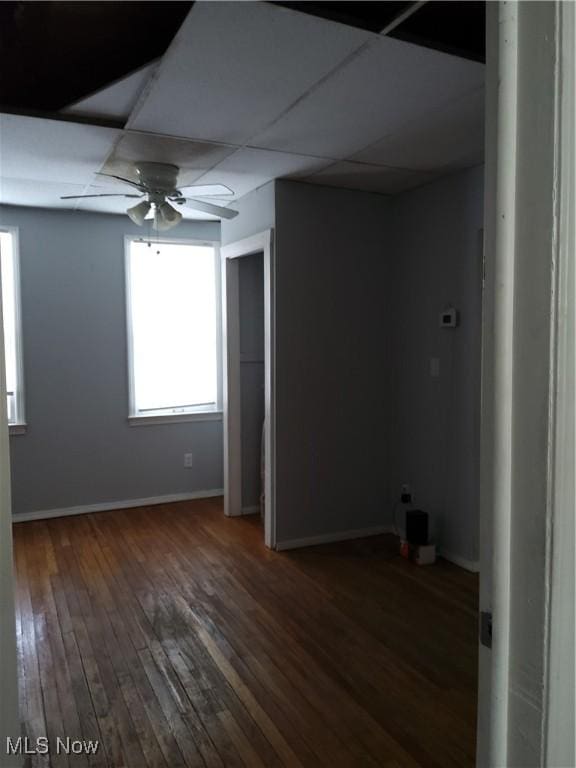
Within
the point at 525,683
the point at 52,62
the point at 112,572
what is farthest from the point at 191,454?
the point at 525,683

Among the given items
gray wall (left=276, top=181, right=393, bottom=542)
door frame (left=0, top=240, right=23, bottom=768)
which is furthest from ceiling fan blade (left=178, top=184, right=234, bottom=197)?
door frame (left=0, top=240, right=23, bottom=768)

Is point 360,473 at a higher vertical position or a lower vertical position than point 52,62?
lower

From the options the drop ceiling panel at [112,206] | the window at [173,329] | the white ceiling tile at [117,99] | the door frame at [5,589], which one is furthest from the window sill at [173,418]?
the door frame at [5,589]

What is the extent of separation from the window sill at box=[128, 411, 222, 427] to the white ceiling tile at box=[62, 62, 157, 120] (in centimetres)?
275

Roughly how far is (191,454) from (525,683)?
4.51 m

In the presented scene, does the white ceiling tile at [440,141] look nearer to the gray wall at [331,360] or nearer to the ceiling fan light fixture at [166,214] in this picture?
the gray wall at [331,360]

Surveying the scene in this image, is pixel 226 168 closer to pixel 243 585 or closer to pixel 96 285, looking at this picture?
pixel 96 285

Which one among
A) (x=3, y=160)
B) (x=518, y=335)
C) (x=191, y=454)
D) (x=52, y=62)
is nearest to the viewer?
(x=518, y=335)

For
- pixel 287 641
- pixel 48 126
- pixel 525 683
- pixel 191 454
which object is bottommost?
pixel 287 641

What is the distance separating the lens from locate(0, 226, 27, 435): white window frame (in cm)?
438

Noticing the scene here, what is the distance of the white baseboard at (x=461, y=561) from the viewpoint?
3.51 metres

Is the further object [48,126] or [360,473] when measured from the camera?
[360,473]

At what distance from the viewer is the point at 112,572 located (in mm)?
3574

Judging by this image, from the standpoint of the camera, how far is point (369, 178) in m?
3.63
